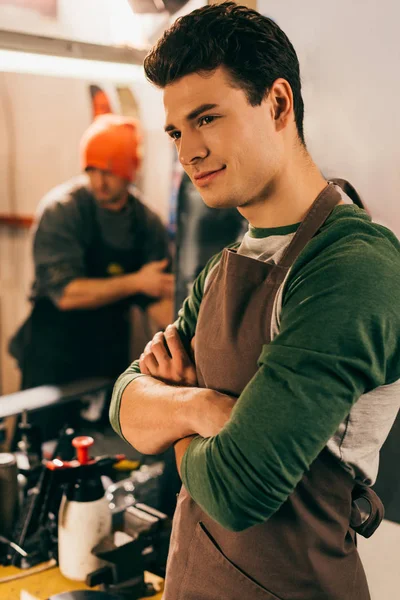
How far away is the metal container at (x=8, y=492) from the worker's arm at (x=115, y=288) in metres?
1.40

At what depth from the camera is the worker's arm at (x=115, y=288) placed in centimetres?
302

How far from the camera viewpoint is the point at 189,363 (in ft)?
4.33

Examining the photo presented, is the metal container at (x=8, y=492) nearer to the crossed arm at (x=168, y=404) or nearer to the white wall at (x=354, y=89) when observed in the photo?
the crossed arm at (x=168, y=404)

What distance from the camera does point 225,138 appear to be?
43.1 inches

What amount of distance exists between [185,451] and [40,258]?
205cm

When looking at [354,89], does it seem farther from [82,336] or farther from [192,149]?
[82,336]

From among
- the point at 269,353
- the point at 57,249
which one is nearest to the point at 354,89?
the point at 269,353

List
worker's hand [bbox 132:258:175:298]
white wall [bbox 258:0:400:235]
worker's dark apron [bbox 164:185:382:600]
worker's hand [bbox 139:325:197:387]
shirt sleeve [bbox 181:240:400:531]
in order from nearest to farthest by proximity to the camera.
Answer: shirt sleeve [bbox 181:240:400:531] → worker's dark apron [bbox 164:185:382:600] → worker's hand [bbox 139:325:197:387] → white wall [bbox 258:0:400:235] → worker's hand [bbox 132:258:175:298]

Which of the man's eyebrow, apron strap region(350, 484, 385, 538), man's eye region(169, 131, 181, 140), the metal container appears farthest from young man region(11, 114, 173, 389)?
apron strap region(350, 484, 385, 538)

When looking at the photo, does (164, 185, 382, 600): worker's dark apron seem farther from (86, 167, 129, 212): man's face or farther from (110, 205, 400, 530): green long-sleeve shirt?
(86, 167, 129, 212): man's face

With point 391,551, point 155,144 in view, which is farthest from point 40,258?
point 391,551

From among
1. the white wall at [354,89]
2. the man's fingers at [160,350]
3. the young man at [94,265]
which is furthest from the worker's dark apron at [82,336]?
the man's fingers at [160,350]

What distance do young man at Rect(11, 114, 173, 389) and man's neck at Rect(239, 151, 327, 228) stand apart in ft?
6.49

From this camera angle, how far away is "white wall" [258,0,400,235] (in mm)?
1450
